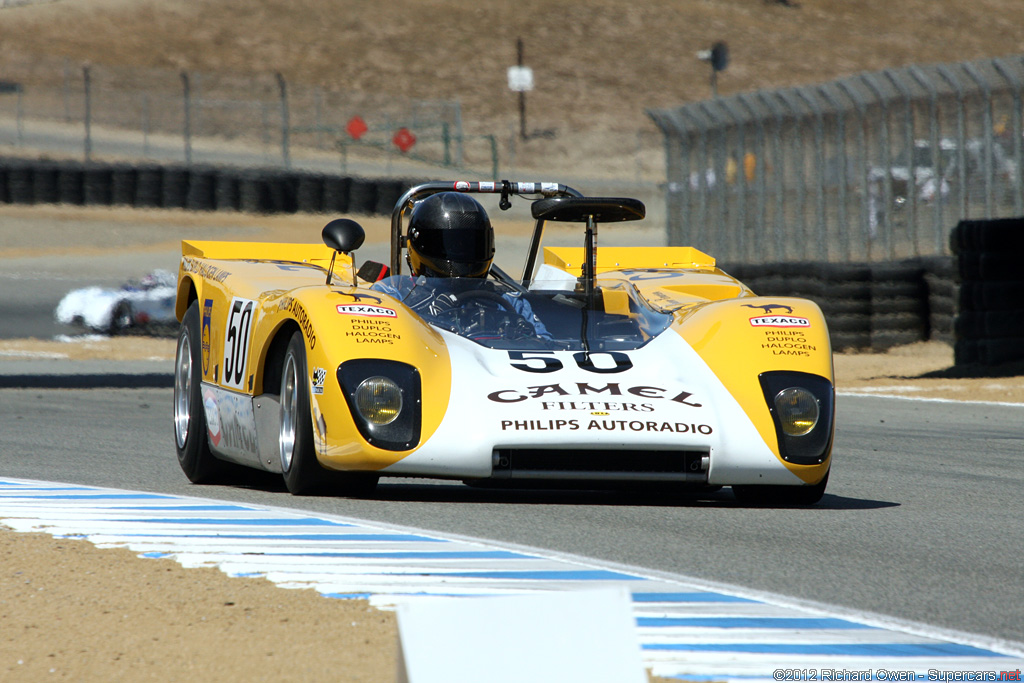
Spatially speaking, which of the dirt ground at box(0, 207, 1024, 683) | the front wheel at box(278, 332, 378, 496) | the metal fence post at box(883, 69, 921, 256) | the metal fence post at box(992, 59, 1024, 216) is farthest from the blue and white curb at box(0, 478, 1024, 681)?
the metal fence post at box(883, 69, 921, 256)

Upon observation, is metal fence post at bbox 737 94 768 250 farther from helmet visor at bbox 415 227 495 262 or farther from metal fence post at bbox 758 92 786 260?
helmet visor at bbox 415 227 495 262

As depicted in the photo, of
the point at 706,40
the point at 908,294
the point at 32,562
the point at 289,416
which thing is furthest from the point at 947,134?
the point at 706,40

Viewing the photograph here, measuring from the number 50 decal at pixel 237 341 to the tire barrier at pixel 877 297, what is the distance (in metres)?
12.0

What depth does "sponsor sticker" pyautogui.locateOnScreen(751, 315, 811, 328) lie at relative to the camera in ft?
20.5

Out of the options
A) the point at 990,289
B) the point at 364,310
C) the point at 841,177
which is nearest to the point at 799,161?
the point at 841,177

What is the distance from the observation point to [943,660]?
11.2 feet

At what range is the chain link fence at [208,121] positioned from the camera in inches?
1660

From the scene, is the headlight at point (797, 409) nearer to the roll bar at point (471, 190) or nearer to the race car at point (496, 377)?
the race car at point (496, 377)

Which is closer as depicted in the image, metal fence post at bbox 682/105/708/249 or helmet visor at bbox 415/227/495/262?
helmet visor at bbox 415/227/495/262

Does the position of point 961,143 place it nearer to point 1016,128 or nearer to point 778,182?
point 1016,128

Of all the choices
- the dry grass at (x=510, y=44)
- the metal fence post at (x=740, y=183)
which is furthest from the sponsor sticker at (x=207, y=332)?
the dry grass at (x=510, y=44)

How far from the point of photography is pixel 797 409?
592 centimetres

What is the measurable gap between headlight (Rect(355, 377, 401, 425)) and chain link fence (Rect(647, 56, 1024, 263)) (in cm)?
1285

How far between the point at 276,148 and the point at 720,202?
29874 mm
